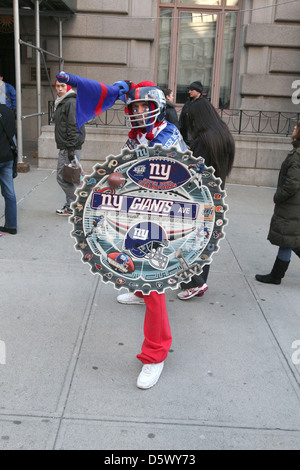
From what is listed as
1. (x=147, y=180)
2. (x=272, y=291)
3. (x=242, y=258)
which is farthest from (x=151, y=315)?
(x=242, y=258)

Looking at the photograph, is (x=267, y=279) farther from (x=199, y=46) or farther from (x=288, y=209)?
(x=199, y=46)

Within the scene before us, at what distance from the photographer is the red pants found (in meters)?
3.05

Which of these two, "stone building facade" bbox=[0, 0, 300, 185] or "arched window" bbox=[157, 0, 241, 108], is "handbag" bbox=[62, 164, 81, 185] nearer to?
"stone building facade" bbox=[0, 0, 300, 185]

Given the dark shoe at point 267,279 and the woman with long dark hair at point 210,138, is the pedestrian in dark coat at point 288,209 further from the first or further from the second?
the woman with long dark hair at point 210,138

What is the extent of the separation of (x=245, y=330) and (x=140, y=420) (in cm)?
143

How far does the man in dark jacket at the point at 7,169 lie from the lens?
5.51 metres

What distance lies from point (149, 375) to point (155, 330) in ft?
0.97

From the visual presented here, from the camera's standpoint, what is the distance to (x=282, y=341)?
3.67m

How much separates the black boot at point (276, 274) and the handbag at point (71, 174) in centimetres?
260

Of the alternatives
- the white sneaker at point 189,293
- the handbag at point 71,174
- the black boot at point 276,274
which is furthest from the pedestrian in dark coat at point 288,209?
the handbag at point 71,174

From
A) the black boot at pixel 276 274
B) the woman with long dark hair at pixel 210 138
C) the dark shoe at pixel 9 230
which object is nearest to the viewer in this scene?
the woman with long dark hair at pixel 210 138

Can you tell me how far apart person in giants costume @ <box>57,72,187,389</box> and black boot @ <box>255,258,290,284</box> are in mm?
1991

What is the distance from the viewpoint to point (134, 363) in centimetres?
332

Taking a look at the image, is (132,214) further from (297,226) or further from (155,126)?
(297,226)
